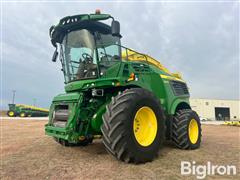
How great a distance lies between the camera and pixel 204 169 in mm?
4246

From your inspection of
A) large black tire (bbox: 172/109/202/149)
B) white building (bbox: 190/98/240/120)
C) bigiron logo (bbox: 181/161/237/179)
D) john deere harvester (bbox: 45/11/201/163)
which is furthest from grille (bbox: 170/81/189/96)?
white building (bbox: 190/98/240/120)

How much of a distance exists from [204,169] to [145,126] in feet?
4.63

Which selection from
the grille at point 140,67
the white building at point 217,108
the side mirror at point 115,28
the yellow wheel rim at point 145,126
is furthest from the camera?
the white building at point 217,108

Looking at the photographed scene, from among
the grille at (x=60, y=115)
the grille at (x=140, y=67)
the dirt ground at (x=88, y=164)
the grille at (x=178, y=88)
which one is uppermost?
the grille at (x=140, y=67)

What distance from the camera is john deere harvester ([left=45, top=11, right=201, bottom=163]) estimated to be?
4.17 meters

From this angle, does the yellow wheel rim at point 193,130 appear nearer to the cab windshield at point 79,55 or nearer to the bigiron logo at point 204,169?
the bigiron logo at point 204,169

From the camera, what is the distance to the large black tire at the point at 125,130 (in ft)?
13.1

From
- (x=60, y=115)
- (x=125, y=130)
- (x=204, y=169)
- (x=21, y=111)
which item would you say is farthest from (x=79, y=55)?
(x=21, y=111)

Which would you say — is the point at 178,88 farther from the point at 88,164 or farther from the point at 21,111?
the point at 21,111

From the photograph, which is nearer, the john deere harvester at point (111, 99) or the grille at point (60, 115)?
the john deere harvester at point (111, 99)

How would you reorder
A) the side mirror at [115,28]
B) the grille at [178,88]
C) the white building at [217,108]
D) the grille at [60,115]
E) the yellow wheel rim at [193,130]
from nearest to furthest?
the side mirror at [115,28] → the grille at [60,115] → the yellow wheel rim at [193,130] → the grille at [178,88] → the white building at [217,108]

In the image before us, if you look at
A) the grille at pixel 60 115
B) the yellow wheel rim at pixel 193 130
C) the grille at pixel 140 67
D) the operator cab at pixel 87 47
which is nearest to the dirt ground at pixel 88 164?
the grille at pixel 60 115

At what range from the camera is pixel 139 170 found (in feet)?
12.9

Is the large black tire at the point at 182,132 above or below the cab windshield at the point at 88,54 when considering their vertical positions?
below
